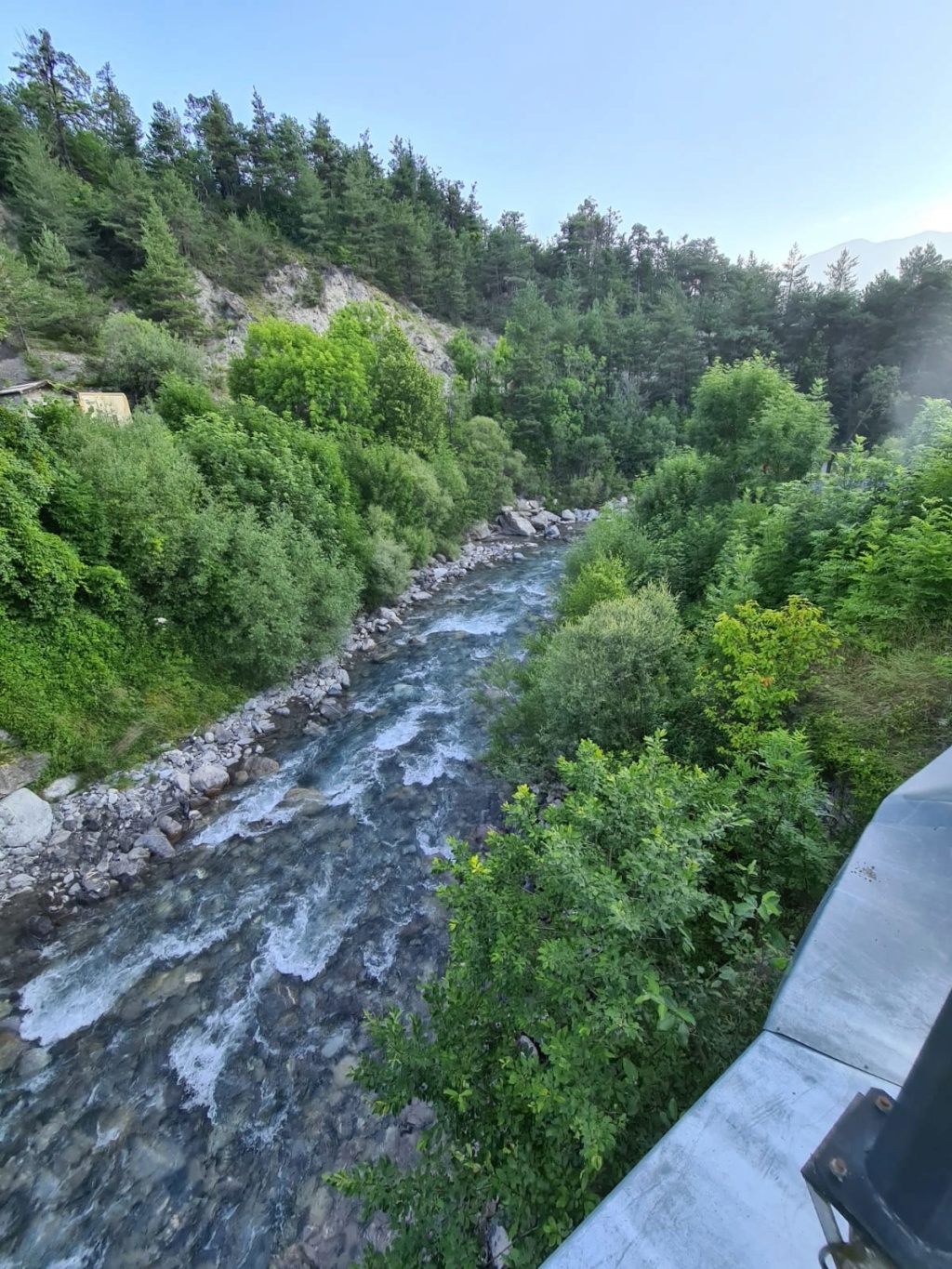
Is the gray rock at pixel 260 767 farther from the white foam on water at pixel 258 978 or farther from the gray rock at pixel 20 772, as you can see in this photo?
the gray rock at pixel 20 772

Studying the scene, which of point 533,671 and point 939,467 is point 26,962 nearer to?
point 533,671

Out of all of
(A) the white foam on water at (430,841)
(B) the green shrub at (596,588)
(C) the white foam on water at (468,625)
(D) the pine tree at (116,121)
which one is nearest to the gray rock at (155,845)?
(A) the white foam on water at (430,841)

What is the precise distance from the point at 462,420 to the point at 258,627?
22.3 m

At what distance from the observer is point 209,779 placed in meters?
10.3

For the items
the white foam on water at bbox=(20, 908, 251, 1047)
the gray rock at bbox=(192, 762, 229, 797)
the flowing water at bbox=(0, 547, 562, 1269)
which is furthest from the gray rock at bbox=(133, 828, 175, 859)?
the white foam on water at bbox=(20, 908, 251, 1047)

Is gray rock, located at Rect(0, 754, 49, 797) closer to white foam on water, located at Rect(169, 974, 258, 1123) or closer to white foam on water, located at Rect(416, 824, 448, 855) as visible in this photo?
white foam on water, located at Rect(169, 974, 258, 1123)

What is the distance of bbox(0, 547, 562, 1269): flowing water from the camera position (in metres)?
5.07

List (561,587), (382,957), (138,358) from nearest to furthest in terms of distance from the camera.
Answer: (382,957), (561,587), (138,358)

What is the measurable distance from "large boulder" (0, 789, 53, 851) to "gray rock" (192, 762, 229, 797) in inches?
91.5

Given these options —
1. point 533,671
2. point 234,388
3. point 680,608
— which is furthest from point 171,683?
point 234,388

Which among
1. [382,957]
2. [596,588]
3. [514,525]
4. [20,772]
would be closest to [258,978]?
[382,957]

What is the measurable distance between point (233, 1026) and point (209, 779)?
4.89m

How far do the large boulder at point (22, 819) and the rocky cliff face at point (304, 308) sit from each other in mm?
26280

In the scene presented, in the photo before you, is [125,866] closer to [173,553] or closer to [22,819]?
[22,819]
